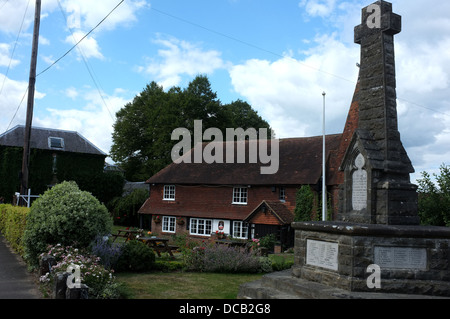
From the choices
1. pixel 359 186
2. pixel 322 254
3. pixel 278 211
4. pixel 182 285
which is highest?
pixel 359 186

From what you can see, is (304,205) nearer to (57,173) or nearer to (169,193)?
(169,193)

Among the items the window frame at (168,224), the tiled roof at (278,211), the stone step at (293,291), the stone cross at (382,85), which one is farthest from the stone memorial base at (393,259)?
the window frame at (168,224)

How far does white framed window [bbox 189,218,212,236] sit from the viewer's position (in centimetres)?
2959

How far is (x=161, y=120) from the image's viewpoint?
140ft

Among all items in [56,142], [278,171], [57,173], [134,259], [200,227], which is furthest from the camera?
[56,142]

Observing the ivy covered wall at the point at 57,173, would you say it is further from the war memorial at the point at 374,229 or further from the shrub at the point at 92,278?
the war memorial at the point at 374,229

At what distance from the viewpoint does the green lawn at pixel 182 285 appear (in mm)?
9344

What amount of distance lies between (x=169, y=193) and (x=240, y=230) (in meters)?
7.74

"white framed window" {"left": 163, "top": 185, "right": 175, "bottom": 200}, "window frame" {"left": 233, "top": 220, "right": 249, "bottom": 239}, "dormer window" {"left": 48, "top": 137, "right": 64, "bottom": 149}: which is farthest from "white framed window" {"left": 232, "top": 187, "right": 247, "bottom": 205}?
"dormer window" {"left": 48, "top": 137, "right": 64, "bottom": 149}

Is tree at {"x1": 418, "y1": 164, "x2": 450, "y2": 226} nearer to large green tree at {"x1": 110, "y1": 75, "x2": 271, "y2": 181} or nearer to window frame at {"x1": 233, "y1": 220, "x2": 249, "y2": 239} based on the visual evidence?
window frame at {"x1": 233, "y1": 220, "x2": 249, "y2": 239}

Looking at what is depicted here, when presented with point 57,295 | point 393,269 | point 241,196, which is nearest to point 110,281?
point 57,295

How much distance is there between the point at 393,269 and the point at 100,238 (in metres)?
8.33

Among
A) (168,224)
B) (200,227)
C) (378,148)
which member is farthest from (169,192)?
(378,148)
